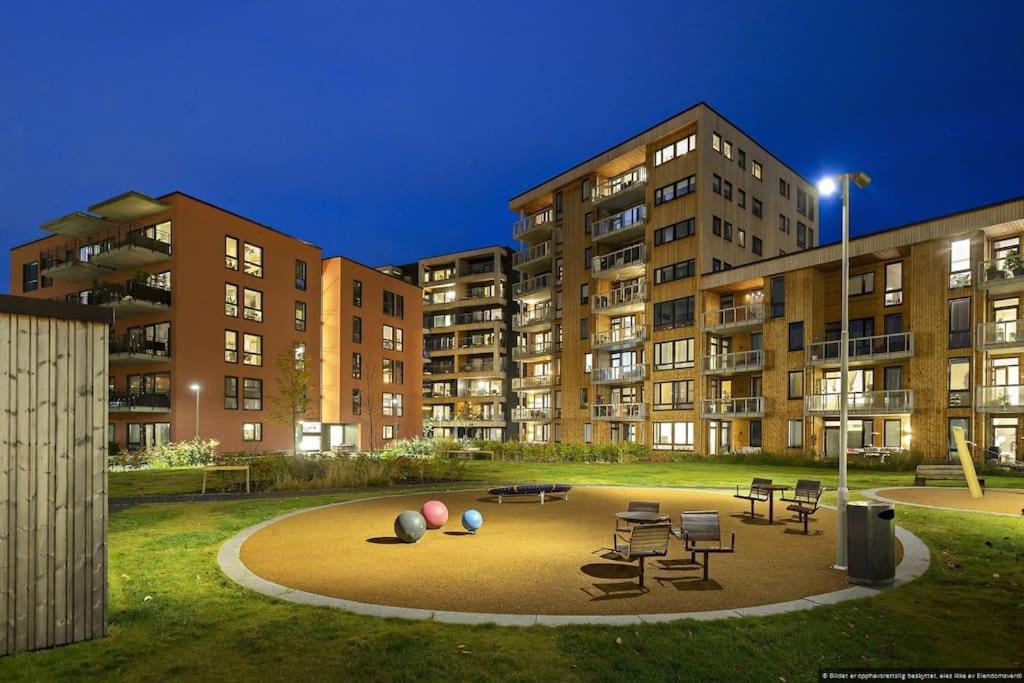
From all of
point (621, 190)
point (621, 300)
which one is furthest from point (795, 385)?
point (621, 190)

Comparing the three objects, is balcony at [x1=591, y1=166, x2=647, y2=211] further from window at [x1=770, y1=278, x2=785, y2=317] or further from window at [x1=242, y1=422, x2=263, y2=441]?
window at [x1=242, y1=422, x2=263, y2=441]

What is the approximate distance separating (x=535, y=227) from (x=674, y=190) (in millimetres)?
17704

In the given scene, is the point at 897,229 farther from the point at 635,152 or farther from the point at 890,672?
the point at 890,672

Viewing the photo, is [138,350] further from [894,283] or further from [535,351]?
[894,283]

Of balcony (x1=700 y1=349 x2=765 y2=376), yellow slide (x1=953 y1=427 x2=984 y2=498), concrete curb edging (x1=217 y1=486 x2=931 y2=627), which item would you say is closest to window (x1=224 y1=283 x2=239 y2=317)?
balcony (x1=700 y1=349 x2=765 y2=376)

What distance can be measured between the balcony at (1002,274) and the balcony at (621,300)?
882 inches

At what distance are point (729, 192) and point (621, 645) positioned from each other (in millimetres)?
47548

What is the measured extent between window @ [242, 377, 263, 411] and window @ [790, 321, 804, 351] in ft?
122

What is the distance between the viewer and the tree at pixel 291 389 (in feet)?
145

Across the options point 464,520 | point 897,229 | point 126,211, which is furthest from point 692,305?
point 126,211

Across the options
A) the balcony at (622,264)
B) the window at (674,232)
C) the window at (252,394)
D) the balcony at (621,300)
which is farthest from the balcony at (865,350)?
the window at (252,394)

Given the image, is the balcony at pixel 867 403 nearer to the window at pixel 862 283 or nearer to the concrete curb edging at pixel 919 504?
the window at pixel 862 283

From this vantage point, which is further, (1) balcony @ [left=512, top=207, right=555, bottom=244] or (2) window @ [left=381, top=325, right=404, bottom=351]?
(1) balcony @ [left=512, top=207, right=555, bottom=244]

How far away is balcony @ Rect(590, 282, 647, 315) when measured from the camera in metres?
51.4
